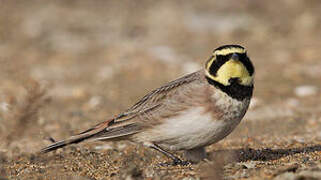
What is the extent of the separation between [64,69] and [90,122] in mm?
3463

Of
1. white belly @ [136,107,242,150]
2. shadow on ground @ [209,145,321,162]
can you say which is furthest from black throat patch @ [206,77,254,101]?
shadow on ground @ [209,145,321,162]

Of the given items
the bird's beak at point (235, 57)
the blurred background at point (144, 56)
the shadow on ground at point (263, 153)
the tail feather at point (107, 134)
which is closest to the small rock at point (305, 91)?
the blurred background at point (144, 56)

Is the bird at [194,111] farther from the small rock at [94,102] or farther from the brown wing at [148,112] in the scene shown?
the small rock at [94,102]

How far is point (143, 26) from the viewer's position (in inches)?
533

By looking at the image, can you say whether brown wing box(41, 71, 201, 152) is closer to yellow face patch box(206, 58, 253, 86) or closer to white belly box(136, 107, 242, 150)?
white belly box(136, 107, 242, 150)

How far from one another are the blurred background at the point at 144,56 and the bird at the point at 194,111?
1.21m

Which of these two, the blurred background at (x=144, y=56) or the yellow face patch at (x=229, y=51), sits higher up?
the blurred background at (x=144, y=56)

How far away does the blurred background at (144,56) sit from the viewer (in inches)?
330

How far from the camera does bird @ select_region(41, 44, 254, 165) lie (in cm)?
518

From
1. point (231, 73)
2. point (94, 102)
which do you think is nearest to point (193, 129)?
point (231, 73)

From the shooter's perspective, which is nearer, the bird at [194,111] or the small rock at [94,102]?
the bird at [194,111]

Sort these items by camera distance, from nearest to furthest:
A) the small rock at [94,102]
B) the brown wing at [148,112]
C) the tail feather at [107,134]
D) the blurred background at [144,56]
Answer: the brown wing at [148,112] → the tail feather at [107,134] → the blurred background at [144,56] → the small rock at [94,102]

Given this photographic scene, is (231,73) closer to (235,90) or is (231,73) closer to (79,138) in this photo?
(235,90)

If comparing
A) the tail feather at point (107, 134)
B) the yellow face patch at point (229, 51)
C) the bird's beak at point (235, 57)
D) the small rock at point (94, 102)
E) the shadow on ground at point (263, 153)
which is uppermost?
the small rock at point (94, 102)
